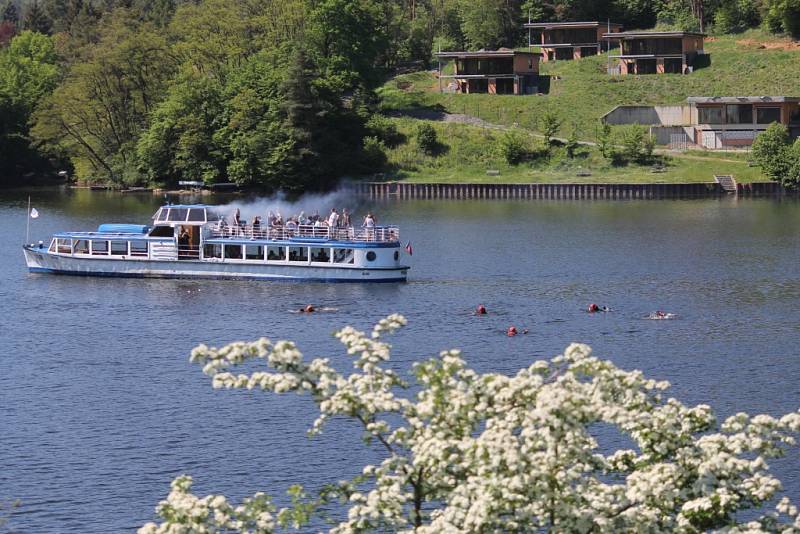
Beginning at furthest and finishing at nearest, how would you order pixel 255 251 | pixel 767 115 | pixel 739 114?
pixel 739 114 → pixel 767 115 → pixel 255 251

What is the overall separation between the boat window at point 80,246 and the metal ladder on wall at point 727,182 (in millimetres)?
72060

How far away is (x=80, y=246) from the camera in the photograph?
284 ft

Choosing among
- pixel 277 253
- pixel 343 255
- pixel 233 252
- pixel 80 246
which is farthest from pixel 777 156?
pixel 80 246

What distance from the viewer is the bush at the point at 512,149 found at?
5782 inches

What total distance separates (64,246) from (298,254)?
54.4 ft

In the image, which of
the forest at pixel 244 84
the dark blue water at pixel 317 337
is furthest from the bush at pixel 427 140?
the dark blue water at pixel 317 337

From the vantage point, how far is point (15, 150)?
550 ft

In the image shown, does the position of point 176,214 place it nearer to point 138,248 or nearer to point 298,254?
point 138,248

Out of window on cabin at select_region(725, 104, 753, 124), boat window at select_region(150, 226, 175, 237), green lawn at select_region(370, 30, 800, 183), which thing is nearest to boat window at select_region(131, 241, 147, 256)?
boat window at select_region(150, 226, 175, 237)

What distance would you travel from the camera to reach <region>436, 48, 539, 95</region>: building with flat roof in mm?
167875

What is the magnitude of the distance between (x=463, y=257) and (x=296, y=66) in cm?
6164

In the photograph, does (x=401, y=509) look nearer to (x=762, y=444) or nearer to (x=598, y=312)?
(x=762, y=444)

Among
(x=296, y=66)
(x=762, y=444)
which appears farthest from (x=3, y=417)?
(x=296, y=66)

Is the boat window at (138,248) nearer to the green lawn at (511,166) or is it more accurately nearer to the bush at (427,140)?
the green lawn at (511,166)
